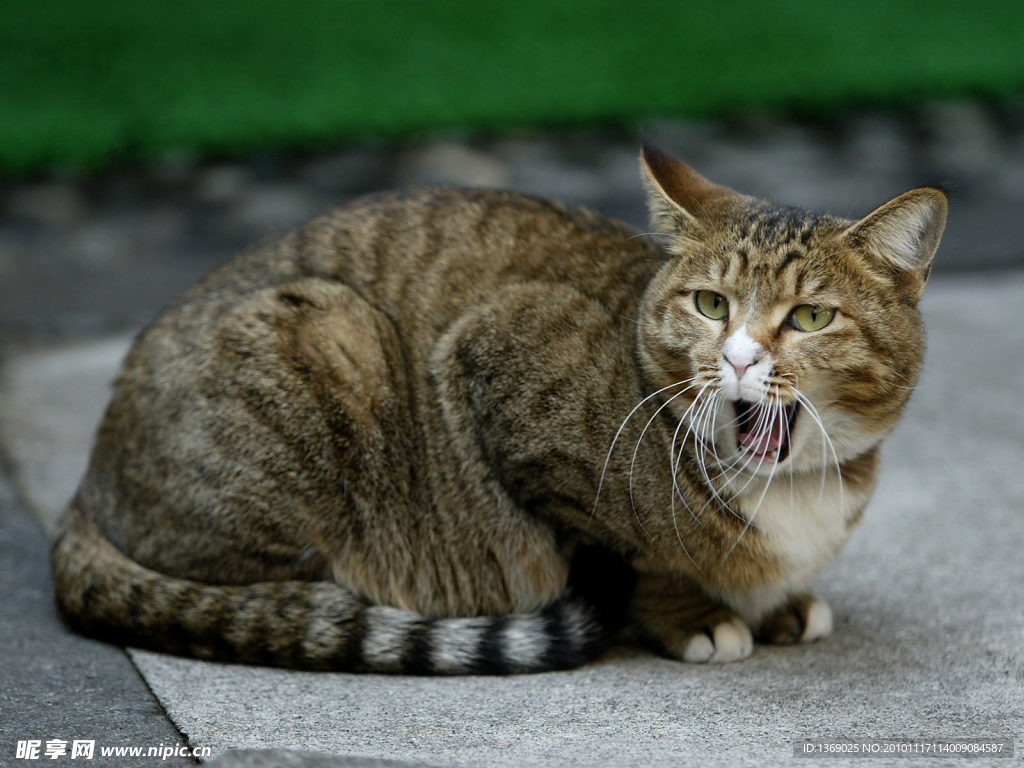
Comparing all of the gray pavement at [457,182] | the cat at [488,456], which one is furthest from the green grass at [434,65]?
the cat at [488,456]

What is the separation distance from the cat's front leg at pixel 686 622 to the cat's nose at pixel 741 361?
678 mm

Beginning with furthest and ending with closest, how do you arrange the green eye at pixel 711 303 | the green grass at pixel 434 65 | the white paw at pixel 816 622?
the green grass at pixel 434 65
the white paw at pixel 816 622
the green eye at pixel 711 303

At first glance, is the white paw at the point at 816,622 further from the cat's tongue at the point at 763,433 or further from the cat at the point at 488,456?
the cat's tongue at the point at 763,433

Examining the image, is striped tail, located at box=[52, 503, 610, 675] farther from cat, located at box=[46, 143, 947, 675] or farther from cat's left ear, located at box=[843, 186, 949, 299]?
cat's left ear, located at box=[843, 186, 949, 299]

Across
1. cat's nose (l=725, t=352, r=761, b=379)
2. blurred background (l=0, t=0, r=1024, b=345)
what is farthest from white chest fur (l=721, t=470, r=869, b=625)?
blurred background (l=0, t=0, r=1024, b=345)

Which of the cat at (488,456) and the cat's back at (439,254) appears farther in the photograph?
the cat's back at (439,254)

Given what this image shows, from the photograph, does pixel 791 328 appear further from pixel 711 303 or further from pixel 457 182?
pixel 457 182

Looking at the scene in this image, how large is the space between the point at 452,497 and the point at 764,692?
0.90m

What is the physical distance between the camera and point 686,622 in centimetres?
294

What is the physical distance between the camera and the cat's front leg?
2902mm

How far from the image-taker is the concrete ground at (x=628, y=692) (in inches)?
96.4

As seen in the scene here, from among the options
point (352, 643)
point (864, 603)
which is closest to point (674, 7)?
point (864, 603)

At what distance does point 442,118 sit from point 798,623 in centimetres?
488

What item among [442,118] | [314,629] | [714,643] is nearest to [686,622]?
[714,643]
